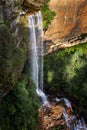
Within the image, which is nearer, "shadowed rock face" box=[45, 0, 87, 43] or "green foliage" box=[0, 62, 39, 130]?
"green foliage" box=[0, 62, 39, 130]

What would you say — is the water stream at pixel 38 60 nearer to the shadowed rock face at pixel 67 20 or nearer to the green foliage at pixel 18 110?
the shadowed rock face at pixel 67 20

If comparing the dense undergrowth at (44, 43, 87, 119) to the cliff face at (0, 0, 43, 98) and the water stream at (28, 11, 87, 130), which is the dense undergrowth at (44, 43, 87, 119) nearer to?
the water stream at (28, 11, 87, 130)

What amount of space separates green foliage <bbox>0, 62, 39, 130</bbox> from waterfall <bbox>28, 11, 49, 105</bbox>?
3.44 m

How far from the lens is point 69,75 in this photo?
73.2ft

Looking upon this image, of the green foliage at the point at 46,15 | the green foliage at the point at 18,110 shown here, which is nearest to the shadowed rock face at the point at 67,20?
the green foliage at the point at 46,15

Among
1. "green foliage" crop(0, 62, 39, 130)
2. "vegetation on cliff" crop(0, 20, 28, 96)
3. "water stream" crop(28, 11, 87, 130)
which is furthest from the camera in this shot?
"water stream" crop(28, 11, 87, 130)

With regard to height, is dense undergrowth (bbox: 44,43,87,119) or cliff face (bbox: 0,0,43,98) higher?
cliff face (bbox: 0,0,43,98)

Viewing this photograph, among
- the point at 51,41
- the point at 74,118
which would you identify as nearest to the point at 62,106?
the point at 74,118

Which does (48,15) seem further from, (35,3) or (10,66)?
(10,66)

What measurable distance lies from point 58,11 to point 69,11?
2.39 feet

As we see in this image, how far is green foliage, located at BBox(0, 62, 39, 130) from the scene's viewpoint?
53.4 ft

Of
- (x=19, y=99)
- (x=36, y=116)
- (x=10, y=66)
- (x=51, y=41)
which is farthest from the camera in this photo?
(x=51, y=41)

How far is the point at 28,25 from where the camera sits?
1898cm

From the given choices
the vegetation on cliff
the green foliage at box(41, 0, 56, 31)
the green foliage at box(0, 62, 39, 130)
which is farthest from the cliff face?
the green foliage at box(41, 0, 56, 31)
